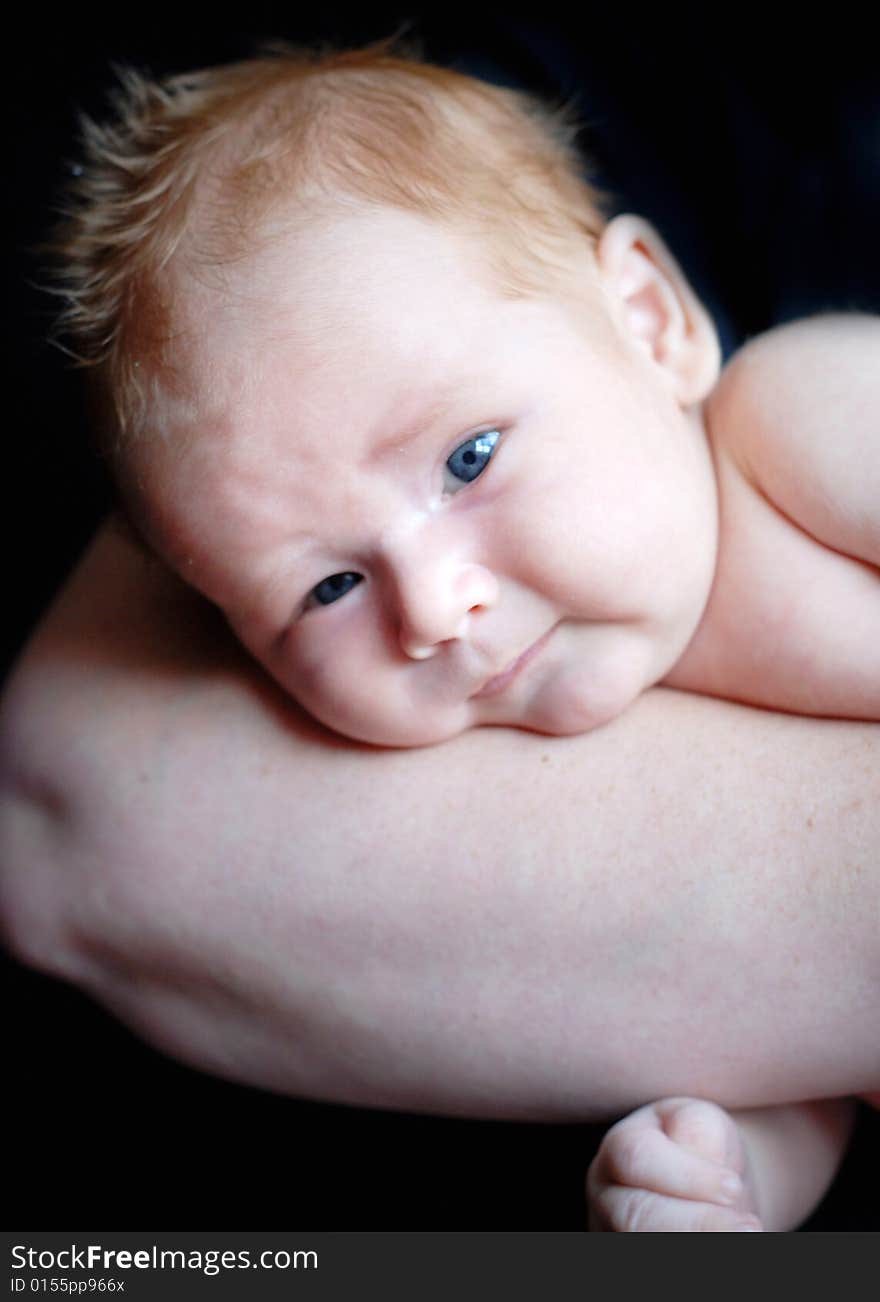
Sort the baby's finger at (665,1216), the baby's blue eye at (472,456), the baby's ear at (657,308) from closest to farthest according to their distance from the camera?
the baby's finger at (665,1216) < the baby's blue eye at (472,456) < the baby's ear at (657,308)

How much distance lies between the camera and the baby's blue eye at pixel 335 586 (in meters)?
1.11

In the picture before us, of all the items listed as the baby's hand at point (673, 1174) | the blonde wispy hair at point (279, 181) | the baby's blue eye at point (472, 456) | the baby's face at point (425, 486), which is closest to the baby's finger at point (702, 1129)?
the baby's hand at point (673, 1174)

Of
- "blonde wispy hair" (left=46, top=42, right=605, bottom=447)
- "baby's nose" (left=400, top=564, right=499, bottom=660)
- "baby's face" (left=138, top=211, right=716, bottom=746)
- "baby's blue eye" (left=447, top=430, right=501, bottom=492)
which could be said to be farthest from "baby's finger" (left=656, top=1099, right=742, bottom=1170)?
"blonde wispy hair" (left=46, top=42, right=605, bottom=447)

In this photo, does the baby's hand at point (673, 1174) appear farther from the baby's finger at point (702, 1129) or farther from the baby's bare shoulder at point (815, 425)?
the baby's bare shoulder at point (815, 425)

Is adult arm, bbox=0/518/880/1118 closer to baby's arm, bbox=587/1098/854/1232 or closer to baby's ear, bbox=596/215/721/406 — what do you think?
baby's arm, bbox=587/1098/854/1232

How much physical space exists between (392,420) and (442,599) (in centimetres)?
15

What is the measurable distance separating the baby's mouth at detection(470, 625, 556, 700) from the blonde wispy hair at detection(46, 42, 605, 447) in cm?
30

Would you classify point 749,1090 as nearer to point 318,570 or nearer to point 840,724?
point 840,724

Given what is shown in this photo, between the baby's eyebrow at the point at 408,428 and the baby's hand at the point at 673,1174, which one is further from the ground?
the baby's eyebrow at the point at 408,428

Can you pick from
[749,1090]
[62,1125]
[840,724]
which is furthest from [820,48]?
[62,1125]

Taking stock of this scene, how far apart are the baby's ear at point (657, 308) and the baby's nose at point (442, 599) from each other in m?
0.31

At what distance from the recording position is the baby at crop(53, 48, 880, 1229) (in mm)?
1035
